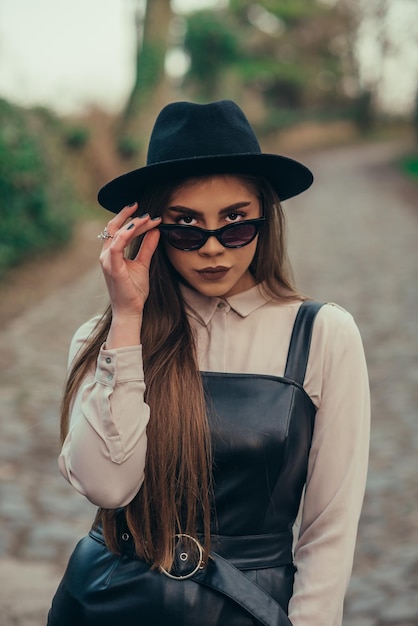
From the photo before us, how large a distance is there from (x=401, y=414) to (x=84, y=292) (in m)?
5.82

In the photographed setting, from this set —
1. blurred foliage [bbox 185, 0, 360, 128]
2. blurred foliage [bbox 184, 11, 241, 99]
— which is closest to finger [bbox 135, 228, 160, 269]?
blurred foliage [bbox 184, 11, 241, 99]

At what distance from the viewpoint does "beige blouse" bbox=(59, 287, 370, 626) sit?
2.04 metres

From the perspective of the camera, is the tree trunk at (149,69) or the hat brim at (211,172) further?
the tree trunk at (149,69)

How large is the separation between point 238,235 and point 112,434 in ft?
1.99

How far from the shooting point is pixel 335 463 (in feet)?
7.01

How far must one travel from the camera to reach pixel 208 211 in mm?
2201

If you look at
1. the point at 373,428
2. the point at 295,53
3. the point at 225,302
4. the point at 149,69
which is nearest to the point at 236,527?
the point at 225,302

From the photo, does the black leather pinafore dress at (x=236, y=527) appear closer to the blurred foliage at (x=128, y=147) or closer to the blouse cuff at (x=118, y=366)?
the blouse cuff at (x=118, y=366)

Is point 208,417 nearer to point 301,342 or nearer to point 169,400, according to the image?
point 169,400

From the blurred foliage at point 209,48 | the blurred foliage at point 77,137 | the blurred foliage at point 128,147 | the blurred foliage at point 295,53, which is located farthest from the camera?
the blurred foliage at point 295,53

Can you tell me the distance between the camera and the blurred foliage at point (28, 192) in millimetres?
12070

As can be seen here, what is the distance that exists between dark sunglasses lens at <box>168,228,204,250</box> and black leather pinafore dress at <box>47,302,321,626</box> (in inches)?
13.6

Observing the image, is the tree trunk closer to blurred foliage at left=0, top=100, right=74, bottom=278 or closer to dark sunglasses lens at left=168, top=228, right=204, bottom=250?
blurred foliage at left=0, top=100, right=74, bottom=278

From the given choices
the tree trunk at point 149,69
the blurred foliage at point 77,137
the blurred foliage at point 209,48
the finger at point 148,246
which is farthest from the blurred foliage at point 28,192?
the blurred foliage at point 209,48
